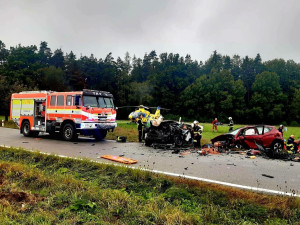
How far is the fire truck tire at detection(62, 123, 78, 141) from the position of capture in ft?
43.5

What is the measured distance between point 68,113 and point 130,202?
9.82m

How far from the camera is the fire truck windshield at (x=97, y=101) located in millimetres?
13031

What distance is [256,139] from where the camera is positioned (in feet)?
37.1

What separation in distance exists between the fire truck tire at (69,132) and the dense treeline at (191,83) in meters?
43.5

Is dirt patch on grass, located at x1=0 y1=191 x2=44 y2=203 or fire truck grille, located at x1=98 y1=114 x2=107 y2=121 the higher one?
fire truck grille, located at x1=98 y1=114 x2=107 y2=121

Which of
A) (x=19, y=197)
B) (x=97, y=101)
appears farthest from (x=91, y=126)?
(x=19, y=197)

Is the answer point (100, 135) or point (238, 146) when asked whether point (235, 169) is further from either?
point (100, 135)

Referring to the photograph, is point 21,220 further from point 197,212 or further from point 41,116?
point 41,116

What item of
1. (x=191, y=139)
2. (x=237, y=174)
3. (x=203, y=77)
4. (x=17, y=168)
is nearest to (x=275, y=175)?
(x=237, y=174)

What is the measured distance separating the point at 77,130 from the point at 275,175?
964 cm

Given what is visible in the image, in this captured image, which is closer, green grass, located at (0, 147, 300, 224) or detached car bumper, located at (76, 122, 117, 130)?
green grass, located at (0, 147, 300, 224)

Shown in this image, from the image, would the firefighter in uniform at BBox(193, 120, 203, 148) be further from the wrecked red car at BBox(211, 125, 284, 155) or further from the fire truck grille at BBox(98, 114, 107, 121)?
the fire truck grille at BBox(98, 114, 107, 121)

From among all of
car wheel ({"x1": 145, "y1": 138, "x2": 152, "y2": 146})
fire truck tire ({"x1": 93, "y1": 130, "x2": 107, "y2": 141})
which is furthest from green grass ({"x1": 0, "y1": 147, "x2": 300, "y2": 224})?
fire truck tire ({"x1": 93, "y1": 130, "x2": 107, "y2": 141})

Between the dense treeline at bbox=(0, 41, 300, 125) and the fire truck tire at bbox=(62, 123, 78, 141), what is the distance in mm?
43465
